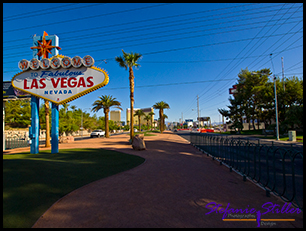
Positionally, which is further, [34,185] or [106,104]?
[106,104]

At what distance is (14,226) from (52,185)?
2098 millimetres

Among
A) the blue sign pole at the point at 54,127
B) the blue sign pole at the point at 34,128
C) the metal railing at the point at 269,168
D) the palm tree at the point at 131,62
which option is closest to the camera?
the metal railing at the point at 269,168

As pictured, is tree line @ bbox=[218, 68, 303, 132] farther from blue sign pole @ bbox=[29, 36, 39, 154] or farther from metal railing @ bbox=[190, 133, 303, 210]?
blue sign pole @ bbox=[29, 36, 39, 154]

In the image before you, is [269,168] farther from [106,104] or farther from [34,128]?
[106,104]

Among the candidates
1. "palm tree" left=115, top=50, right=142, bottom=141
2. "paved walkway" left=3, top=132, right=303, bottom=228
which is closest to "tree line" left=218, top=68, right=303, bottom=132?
"palm tree" left=115, top=50, right=142, bottom=141

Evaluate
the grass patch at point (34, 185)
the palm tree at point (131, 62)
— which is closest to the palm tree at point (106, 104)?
the palm tree at point (131, 62)

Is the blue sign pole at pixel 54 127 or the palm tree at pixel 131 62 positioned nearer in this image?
the blue sign pole at pixel 54 127

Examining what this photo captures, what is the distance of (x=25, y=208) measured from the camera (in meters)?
4.42

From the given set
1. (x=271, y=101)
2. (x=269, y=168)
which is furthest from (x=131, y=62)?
(x=271, y=101)

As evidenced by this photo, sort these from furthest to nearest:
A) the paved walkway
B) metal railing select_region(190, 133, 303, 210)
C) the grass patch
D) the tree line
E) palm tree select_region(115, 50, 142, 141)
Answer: the tree line
palm tree select_region(115, 50, 142, 141)
metal railing select_region(190, 133, 303, 210)
the grass patch
the paved walkway

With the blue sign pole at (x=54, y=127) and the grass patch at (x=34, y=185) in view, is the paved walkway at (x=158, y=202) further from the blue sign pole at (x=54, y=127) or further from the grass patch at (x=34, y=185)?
the blue sign pole at (x=54, y=127)

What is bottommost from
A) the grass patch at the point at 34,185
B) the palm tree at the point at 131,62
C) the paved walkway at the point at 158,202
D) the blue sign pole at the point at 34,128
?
the paved walkway at the point at 158,202

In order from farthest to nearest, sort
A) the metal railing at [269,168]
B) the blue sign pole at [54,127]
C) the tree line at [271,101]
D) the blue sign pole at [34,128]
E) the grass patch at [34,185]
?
the tree line at [271,101], the blue sign pole at [34,128], the blue sign pole at [54,127], the metal railing at [269,168], the grass patch at [34,185]

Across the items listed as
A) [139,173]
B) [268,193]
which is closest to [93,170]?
[139,173]
